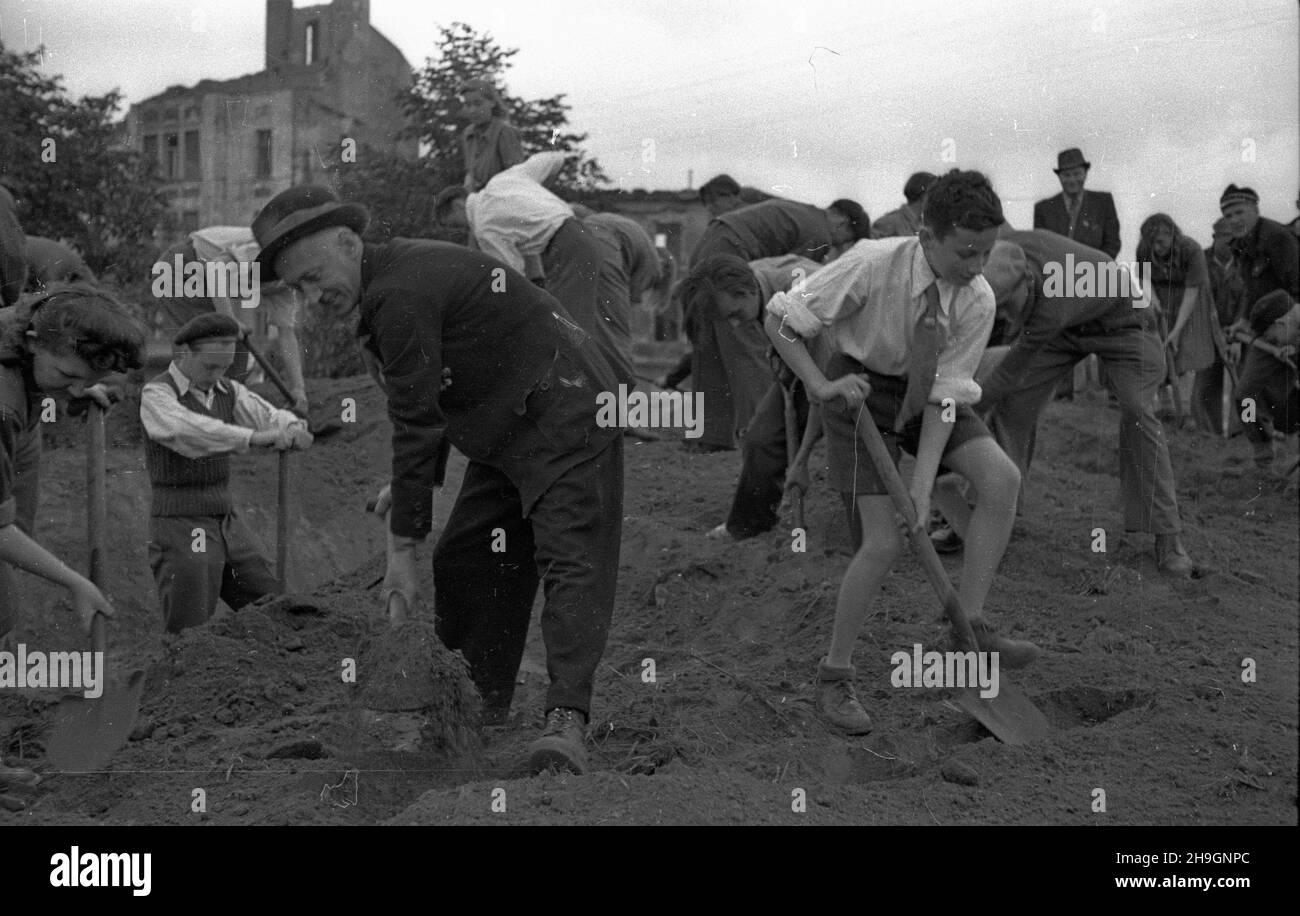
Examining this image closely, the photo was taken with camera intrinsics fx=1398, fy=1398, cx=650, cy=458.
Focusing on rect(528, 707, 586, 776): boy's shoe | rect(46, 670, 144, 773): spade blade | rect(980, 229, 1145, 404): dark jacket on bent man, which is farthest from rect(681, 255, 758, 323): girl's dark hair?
rect(46, 670, 144, 773): spade blade

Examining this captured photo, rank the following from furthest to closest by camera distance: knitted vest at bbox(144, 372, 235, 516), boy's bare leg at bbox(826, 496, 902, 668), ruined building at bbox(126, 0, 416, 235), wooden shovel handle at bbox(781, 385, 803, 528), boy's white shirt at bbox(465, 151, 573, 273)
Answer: ruined building at bbox(126, 0, 416, 235) < wooden shovel handle at bbox(781, 385, 803, 528) < boy's white shirt at bbox(465, 151, 573, 273) < knitted vest at bbox(144, 372, 235, 516) < boy's bare leg at bbox(826, 496, 902, 668)

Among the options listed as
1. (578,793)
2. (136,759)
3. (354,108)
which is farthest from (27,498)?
(354,108)

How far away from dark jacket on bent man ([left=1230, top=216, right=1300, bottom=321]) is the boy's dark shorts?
17.8 ft

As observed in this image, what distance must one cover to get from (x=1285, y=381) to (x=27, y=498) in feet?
25.8

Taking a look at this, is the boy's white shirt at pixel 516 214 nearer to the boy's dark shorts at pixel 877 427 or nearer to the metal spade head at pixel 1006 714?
the boy's dark shorts at pixel 877 427

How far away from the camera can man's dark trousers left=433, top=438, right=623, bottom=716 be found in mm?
4176

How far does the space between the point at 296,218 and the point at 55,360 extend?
2.75 feet

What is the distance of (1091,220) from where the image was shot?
337 inches

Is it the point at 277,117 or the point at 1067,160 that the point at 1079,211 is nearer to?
the point at 1067,160

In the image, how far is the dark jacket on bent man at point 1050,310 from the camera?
6.45m

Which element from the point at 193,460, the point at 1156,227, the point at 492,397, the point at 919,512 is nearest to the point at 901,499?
the point at 919,512

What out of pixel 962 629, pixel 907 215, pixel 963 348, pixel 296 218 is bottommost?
pixel 962 629

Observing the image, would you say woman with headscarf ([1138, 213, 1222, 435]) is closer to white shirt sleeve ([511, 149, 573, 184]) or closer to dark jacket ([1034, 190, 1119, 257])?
dark jacket ([1034, 190, 1119, 257])
